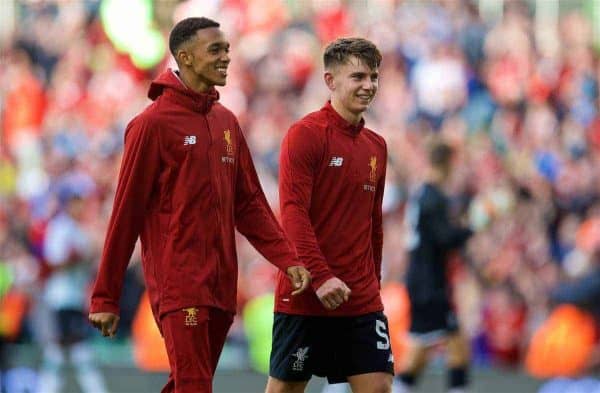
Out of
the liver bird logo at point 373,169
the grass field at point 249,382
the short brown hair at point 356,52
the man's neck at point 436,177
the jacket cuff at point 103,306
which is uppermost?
the short brown hair at point 356,52

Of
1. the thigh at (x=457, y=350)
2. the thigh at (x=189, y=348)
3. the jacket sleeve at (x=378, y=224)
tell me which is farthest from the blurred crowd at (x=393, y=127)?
the thigh at (x=189, y=348)

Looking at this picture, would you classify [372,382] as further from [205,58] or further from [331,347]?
[205,58]

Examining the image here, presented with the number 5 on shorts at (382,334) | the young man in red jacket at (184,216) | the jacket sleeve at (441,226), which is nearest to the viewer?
the young man in red jacket at (184,216)

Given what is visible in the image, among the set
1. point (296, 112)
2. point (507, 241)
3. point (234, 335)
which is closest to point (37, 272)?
point (234, 335)

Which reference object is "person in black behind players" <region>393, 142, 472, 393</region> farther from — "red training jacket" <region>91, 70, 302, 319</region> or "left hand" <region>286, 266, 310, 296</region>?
"red training jacket" <region>91, 70, 302, 319</region>

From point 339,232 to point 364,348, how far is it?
0.60m

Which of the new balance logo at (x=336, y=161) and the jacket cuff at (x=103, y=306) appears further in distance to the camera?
the new balance logo at (x=336, y=161)

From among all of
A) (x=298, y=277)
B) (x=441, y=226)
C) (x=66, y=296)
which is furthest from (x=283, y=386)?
(x=66, y=296)

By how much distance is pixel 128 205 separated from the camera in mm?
7141

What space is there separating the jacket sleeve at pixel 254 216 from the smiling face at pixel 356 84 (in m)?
0.66

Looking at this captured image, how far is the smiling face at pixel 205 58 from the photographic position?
7352mm

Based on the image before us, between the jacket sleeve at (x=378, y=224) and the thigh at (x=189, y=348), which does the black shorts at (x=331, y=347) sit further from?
the thigh at (x=189, y=348)

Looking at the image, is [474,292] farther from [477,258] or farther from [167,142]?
[167,142]

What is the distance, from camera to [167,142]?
7211 millimetres
